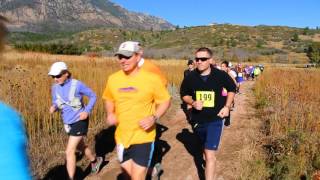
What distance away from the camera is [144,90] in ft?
16.7

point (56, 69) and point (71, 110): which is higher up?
point (56, 69)

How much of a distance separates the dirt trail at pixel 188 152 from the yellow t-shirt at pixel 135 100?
2500 millimetres

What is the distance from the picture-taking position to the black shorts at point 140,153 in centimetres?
514

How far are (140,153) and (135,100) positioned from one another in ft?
1.85

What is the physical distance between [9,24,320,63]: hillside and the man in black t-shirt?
244 ft

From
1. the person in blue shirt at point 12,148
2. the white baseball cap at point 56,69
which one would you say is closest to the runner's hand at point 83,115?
the white baseball cap at point 56,69

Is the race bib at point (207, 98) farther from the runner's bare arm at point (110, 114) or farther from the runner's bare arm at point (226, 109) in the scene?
the runner's bare arm at point (110, 114)

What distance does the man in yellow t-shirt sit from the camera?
5.07 m

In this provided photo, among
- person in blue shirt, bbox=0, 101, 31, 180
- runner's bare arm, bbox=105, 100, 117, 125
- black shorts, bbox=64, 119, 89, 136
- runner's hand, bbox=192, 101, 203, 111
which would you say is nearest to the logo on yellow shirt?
runner's bare arm, bbox=105, 100, 117, 125

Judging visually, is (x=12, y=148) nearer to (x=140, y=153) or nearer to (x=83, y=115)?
(x=140, y=153)

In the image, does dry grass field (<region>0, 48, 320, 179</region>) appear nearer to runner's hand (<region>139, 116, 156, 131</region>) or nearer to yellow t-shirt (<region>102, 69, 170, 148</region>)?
yellow t-shirt (<region>102, 69, 170, 148</region>)

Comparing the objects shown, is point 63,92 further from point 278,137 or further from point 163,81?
point 278,137

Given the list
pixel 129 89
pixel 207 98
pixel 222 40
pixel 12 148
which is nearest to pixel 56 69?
pixel 129 89

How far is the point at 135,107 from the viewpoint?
5105 mm
